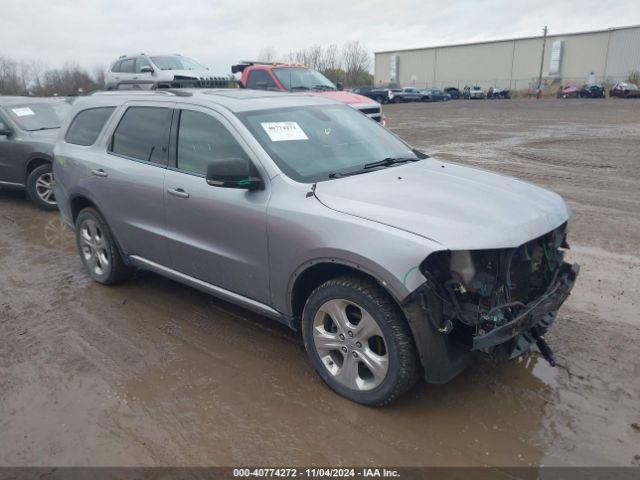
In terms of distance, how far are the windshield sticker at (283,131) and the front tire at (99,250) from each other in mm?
2107

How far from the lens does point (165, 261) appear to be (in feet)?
14.4

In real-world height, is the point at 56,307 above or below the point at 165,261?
below

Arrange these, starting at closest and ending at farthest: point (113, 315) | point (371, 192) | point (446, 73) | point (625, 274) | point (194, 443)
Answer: point (194, 443) → point (371, 192) → point (113, 315) → point (625, 274) → point (446, 73)

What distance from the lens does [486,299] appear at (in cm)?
291

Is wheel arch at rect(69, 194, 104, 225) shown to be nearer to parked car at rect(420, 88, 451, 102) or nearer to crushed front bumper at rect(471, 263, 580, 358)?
crushed front bumper at rect(471, 263, 580, 358)

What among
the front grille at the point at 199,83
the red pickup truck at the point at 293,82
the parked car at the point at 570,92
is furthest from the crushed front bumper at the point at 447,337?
the parked car at the point at 570,92

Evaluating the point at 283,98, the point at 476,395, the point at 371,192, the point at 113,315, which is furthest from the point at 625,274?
the point at 113,315

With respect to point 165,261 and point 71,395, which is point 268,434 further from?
point 165,261

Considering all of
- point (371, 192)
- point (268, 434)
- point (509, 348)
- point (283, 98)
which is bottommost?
point (268, 434)

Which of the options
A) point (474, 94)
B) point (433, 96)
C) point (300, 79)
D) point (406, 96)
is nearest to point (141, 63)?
point (300, 79)

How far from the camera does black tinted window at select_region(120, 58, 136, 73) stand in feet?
51.5

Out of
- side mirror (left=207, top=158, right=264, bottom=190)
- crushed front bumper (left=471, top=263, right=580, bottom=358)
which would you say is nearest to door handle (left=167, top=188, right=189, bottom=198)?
side mirror (left=207, top=158, right=264, bottom=190)

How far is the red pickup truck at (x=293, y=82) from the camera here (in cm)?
1145

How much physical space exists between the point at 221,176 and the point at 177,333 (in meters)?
1.54
